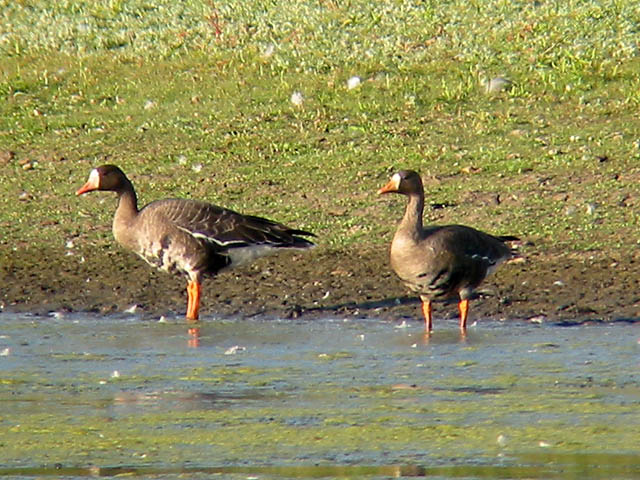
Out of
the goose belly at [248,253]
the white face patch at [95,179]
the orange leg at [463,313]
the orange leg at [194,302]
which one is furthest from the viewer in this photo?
the white face patch at [95,179]

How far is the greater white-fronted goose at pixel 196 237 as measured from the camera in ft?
41.1

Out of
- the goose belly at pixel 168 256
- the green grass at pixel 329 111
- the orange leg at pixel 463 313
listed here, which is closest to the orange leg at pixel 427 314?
the orange leg at pixel 463 313

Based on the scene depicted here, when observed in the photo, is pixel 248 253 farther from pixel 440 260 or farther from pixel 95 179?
pixel 440 260

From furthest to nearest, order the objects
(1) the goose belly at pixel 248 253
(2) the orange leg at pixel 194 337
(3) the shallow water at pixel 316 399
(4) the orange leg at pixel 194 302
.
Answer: (1) the goose belly at pixel 248 253 → (4) the orange leg at pixel 194 302 → (2) the orange leg at pixel 194 337 → (3) the shallow water at pixel 316 399

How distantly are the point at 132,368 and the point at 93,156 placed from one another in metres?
6.13

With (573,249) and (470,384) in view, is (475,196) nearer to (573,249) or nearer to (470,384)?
(573,249)

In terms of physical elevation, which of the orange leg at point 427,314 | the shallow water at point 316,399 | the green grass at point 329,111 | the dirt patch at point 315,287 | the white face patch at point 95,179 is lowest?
the shallow water at point 316,399

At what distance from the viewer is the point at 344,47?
18.0m

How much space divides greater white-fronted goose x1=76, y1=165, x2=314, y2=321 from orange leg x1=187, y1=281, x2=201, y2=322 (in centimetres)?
8

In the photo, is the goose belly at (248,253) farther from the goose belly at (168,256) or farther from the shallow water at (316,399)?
the shallow water at (316,399)

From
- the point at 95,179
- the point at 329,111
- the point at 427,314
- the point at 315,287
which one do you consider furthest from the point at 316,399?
the point at 329,111

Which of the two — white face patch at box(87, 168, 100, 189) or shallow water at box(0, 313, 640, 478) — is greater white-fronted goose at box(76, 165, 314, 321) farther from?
shallow water at box(0, 313, 640, 478)

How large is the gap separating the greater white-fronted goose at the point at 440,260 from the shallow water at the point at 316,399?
28cm

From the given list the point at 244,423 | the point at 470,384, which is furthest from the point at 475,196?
the point at 244,423
